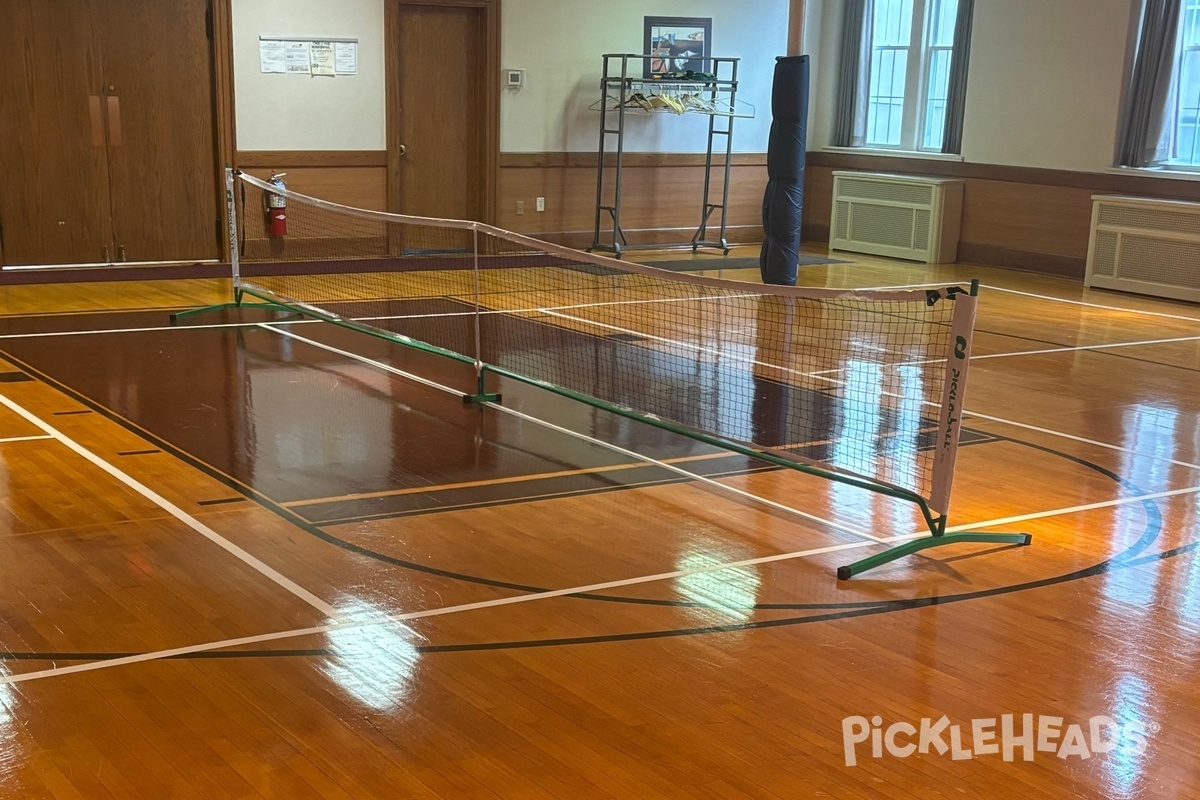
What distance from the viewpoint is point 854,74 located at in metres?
14.5

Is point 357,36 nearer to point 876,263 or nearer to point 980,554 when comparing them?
point 876,263

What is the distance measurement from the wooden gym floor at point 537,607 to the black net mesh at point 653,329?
441 mm

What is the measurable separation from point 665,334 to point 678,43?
19.2 feet

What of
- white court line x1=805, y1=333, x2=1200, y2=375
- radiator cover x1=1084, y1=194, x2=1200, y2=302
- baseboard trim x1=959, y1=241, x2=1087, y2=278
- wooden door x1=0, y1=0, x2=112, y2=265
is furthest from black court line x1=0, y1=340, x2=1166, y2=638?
baseboard trim x1=959, y1=241, x2=1087, y2=278

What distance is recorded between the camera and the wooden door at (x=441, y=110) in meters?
12.7

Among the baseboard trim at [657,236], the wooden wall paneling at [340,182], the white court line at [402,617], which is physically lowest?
the white court line at [402,617]

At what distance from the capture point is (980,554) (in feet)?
15.7

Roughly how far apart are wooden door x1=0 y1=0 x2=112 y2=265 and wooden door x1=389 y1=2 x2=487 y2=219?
8.71 ft

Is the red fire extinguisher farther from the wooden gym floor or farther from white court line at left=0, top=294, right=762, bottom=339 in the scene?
the wooden gym floor

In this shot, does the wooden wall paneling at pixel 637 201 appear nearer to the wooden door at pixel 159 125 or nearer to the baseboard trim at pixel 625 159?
the baseboard trim at pixel 625 159

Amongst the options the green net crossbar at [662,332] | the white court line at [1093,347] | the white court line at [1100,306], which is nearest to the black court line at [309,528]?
the green net crossbar at [662,332]

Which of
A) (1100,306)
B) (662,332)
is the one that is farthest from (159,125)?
(1100,306)

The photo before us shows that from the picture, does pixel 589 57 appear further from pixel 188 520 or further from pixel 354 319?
pixel 188 520

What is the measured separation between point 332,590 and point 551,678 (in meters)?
0.95
